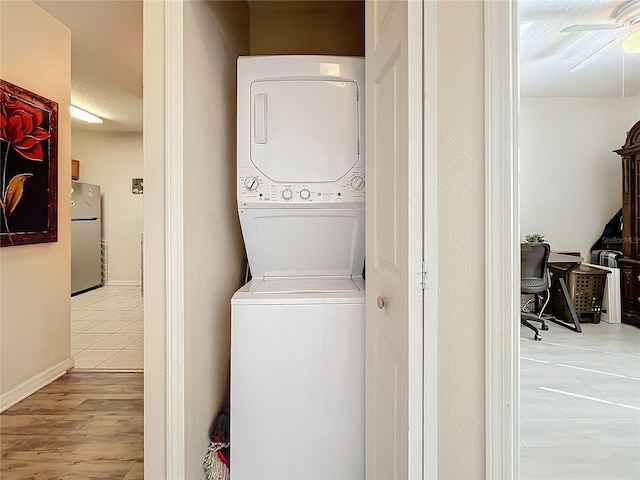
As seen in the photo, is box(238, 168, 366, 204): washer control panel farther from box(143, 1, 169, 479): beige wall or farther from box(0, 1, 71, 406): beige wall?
box(0, 1, 71, 406): beige wall

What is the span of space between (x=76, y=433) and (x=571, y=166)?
10.4ft

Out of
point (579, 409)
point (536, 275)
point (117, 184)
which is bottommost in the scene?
point (579, 409)

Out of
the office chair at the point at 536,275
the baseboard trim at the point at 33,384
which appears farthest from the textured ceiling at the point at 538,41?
the baseboard trim at the point at 33,384

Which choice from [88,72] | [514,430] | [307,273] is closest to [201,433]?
[307,273]

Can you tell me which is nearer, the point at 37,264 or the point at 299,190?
the point at 299,190

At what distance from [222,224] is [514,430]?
4.53ft

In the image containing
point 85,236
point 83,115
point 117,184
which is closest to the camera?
point 83,115

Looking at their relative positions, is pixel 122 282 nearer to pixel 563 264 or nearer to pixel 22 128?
pixel 22 128

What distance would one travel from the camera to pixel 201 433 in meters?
1.52

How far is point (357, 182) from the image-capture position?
170 cm

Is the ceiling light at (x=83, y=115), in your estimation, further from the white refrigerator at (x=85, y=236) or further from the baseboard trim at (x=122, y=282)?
the baseboard trim at (x=122, y=282)

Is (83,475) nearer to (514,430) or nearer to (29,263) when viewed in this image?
(29,263)

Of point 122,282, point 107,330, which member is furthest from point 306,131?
point 122,282

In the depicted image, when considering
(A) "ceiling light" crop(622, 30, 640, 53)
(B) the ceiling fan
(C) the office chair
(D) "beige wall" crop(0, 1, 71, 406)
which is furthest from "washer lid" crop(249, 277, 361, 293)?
(A) "ceiling light" crop(622, 30, 640, 53)
